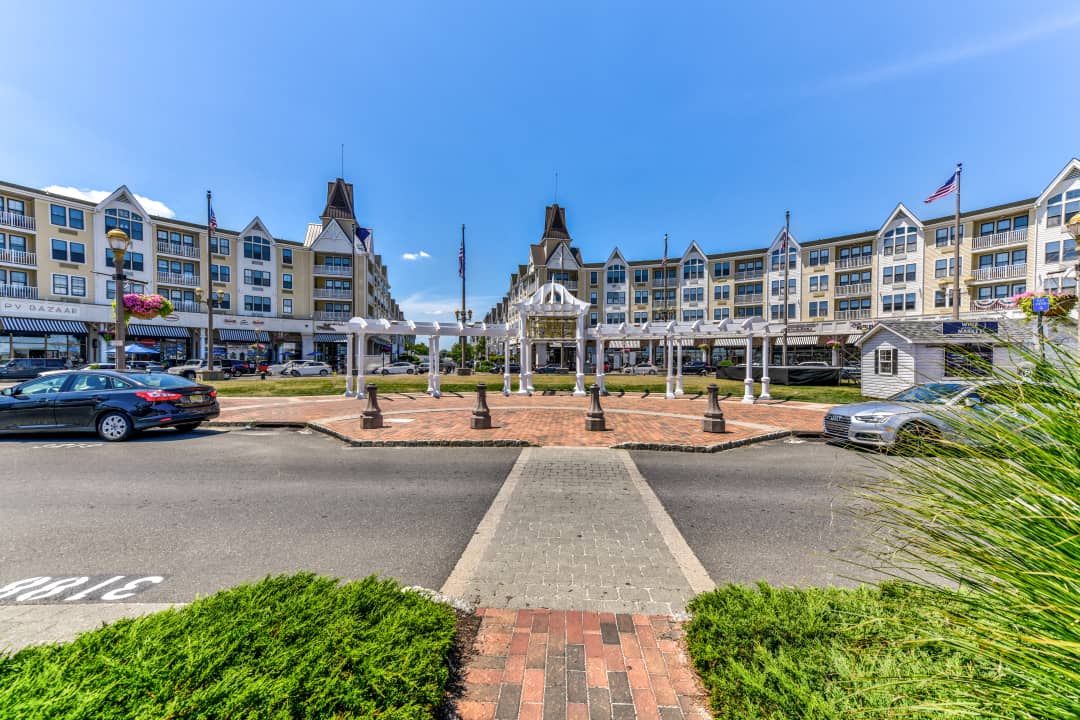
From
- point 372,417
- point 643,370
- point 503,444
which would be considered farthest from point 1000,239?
point 372,417

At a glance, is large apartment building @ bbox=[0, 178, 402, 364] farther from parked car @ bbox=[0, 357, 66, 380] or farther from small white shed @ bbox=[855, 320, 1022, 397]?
small white shed @ bbox=[855, 320, 1022, 397]

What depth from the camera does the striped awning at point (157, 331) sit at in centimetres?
3744

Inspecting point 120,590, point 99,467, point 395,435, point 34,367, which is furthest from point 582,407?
point 34,367

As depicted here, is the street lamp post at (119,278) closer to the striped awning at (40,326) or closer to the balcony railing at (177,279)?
the striped awning at (40,326)

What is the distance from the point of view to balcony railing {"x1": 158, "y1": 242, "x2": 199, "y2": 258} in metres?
41.6

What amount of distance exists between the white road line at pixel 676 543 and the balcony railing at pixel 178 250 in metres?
52.3

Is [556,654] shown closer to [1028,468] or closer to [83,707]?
[83,707]

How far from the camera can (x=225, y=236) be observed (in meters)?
44.5

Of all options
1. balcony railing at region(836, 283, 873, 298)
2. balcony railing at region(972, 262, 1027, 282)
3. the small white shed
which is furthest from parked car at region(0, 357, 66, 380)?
balcony railing at region(972, 262, 1027, 282)

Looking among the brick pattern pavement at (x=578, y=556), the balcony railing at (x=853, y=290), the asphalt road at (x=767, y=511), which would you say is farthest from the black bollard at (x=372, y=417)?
the balcony railing at (x=853, y=290)

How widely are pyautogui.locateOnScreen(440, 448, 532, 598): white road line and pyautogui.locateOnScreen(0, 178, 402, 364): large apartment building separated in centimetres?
2599

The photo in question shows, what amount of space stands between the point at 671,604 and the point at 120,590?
4275 mm

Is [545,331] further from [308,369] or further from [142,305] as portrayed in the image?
[308,369]

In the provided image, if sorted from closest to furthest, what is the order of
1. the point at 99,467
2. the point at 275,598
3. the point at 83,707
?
the point at 83,707 < the point at 275,598 < the point at 99,467
